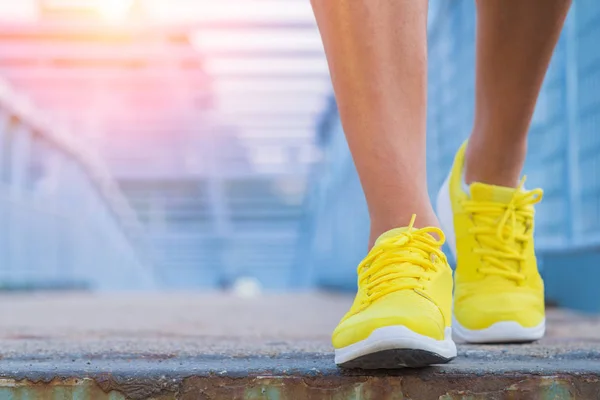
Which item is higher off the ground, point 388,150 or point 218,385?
point 388,150

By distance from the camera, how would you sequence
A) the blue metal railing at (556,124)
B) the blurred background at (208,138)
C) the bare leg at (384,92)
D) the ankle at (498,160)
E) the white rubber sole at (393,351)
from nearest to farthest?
the white rubber sole at (393,351), the bare leg at (384,92), the ankle at (498,160), the blue metal railing at (556,124), the blurred background at (208,138)

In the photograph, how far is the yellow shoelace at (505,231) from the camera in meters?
1.19

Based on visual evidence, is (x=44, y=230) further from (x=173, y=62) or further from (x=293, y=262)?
(x=293, y=262)

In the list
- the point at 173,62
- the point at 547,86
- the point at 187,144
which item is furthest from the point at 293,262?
the point at 547,86

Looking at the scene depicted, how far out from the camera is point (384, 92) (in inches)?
35.9

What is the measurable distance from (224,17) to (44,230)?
139 inches

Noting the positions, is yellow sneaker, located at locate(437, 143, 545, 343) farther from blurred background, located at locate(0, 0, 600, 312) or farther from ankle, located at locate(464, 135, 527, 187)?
blurred background, located at locate(0, 0, 600, 312)

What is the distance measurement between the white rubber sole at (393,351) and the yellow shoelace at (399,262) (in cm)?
8

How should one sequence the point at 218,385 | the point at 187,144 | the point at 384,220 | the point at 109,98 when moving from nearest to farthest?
the point at 218,385
the point at 384,220
the point at 109,98
the point at 187,144

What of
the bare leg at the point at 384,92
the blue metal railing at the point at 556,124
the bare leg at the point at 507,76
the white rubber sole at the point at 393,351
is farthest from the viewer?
the blue metal railing at the point at 556,124

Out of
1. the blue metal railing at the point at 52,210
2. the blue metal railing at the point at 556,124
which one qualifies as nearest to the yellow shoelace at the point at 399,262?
the blue metal railing at the point at 556,124

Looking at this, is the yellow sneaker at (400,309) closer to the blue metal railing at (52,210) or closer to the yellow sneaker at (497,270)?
the yellow sneaker at (497,270)

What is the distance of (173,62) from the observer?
32.2ft

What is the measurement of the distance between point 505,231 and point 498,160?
0.12 metres
